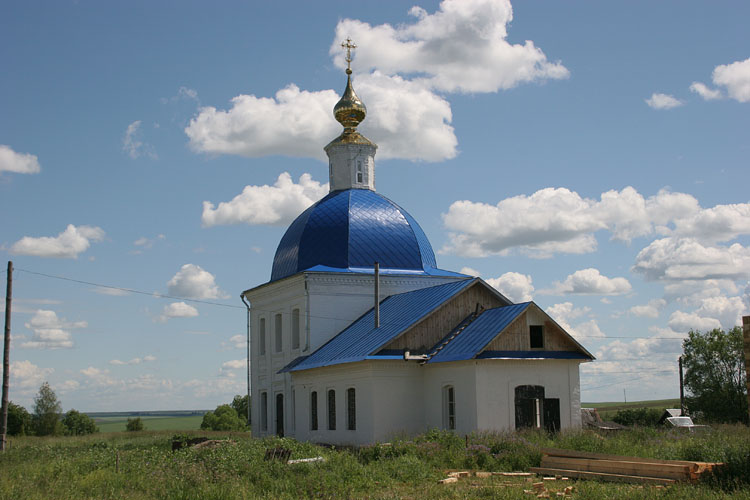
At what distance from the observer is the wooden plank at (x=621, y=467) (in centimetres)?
1430

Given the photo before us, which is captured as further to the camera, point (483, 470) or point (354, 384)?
point (354, 384)

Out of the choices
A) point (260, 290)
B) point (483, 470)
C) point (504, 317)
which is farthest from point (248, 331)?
point (483, 470)

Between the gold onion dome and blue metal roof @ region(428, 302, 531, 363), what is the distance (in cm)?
1271

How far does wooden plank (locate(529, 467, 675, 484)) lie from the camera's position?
14.4 m

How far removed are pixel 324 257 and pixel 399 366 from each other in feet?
23.3

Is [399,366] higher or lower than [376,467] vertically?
higher

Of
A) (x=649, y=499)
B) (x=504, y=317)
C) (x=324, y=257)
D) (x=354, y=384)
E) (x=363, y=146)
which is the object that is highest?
(x=363, y=146)

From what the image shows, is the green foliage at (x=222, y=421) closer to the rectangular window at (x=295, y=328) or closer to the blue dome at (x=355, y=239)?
the rectangular window at (x=295, y=328)

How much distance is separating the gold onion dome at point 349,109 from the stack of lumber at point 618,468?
2004 centimetres

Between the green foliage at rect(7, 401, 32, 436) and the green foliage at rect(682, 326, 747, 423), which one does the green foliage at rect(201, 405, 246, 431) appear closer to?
the green foliage at rect(7, 401, 32, 436)

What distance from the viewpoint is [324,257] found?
3042 cm

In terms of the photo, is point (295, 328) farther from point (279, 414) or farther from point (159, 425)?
point (159, 425)

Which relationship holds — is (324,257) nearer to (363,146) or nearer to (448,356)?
(363,146)

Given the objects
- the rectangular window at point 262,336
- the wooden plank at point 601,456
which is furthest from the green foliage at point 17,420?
the wooden plank at point 601,456
